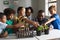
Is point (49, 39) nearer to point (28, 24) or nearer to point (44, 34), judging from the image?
point (44, 34)

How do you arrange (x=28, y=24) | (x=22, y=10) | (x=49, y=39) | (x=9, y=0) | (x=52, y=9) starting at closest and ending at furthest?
1. (x=49, y=39)
2. (x=28, y=24)
3. (x=22, y=10)
4. (x=52, y=9)
5. (x=9, y=0)

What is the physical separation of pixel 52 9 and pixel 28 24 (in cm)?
82

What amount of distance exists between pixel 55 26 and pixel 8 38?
132 centimetres

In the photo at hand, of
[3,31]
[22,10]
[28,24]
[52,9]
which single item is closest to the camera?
[3,31]

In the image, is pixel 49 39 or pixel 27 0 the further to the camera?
pixel 27 0

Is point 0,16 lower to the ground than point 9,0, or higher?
lower

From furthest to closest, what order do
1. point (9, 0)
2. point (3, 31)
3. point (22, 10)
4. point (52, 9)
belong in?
point (9, 0)
point (52, 9)
point (22, 10)
point (3, 31)

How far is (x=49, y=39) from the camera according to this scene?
1914mm

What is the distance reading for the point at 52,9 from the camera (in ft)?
9.62

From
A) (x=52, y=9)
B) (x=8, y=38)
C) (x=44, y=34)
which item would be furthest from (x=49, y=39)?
(x=52, y=9)

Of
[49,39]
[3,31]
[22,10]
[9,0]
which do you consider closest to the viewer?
[49,39]

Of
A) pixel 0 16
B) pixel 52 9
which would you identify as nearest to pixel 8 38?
pixel 0 16

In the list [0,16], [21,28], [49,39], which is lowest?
[49,39]

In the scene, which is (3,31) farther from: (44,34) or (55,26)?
(55,26)
